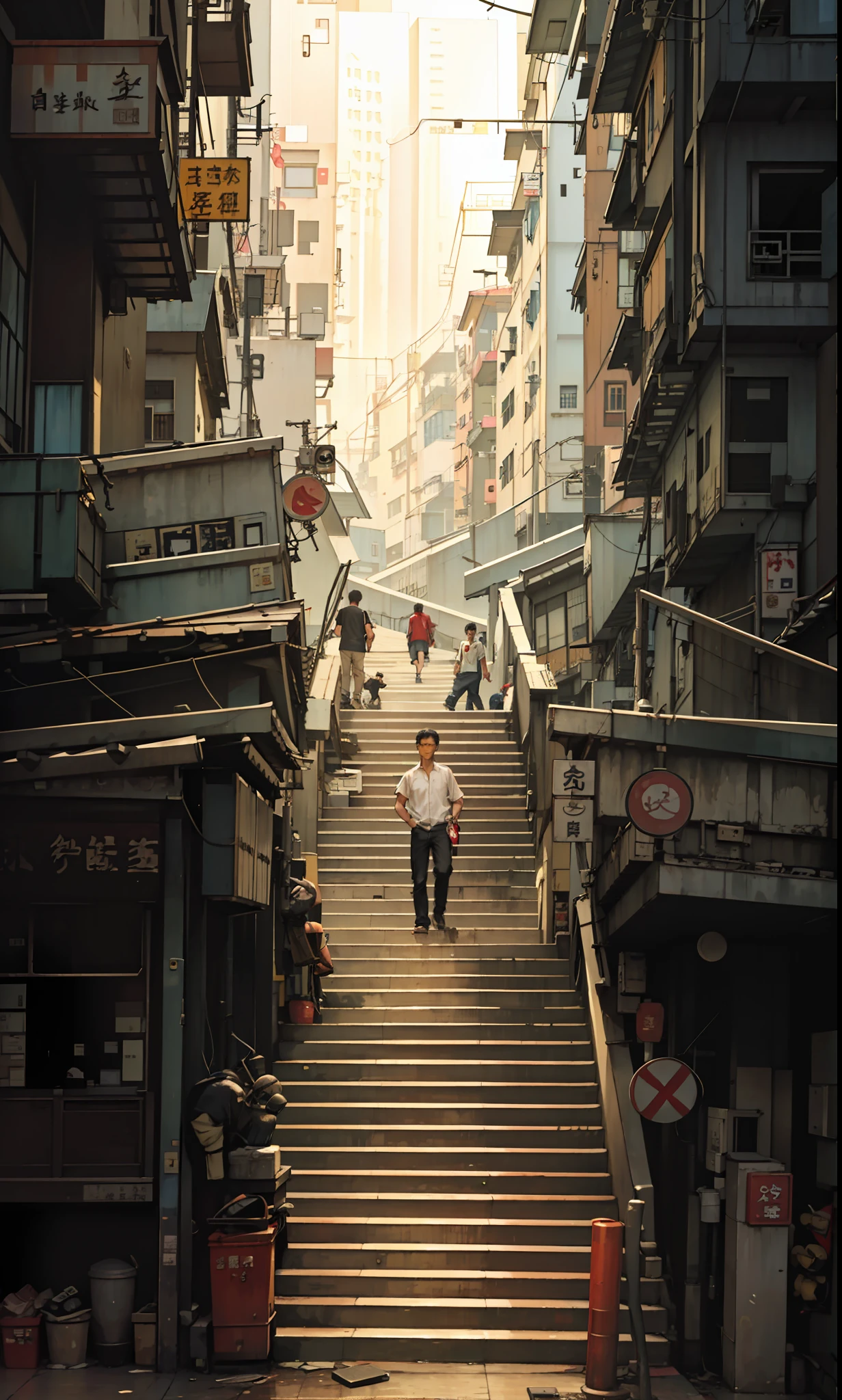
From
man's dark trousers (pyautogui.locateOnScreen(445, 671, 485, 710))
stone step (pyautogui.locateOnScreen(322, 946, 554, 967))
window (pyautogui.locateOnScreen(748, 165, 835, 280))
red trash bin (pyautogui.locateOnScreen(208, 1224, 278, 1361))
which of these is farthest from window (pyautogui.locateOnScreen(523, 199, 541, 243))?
red trash bin (pyautogui.locateOnScreen(208, 1224, 278, 1361))

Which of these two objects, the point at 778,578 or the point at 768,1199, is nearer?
the point at 768,1199

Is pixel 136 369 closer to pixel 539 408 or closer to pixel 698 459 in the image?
pixel 698 459

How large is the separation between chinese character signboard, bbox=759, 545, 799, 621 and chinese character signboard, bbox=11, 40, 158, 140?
8034mm

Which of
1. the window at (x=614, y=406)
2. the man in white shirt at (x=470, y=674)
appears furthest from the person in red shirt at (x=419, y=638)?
the window at (x=614, y=406)

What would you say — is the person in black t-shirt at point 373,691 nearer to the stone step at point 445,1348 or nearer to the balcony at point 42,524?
the balcony at point 42,524

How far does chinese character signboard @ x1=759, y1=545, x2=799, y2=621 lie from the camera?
683 inches

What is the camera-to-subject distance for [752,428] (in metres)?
17.8


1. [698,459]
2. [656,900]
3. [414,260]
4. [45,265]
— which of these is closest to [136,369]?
[45,265]

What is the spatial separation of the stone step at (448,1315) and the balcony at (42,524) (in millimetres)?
6417

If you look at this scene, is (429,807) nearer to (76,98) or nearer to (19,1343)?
(19,1343)

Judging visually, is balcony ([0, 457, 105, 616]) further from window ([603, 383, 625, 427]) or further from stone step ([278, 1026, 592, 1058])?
window ([603, 383, 625, 427])

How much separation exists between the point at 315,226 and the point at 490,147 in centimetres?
6612

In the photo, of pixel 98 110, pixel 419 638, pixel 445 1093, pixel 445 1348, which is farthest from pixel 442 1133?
pixel 419 638

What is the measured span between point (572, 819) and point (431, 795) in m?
3.72
